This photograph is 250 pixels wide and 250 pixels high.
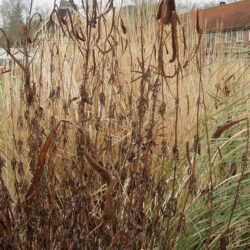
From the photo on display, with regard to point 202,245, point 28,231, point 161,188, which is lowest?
point 202,245

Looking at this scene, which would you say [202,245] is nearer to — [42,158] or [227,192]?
[227,192]

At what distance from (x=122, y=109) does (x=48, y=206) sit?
0.93 meters

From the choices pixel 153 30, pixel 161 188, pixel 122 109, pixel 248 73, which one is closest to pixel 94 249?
pixel 161 188

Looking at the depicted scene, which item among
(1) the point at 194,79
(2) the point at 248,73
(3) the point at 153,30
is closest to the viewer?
(2) the point at 248,73

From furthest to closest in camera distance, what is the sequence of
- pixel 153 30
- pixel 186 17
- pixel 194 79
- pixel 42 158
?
pixel 186 17 → pixel 153 30 → pixel 194 79 → pixel 42 158

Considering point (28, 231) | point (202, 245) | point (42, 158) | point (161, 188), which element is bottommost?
point (202, 245)

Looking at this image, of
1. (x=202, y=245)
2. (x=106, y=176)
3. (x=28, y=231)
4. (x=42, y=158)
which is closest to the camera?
(x=106, y=176)

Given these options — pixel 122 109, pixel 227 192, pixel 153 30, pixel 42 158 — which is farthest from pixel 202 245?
pixel 153 30

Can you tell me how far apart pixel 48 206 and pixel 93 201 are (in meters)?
0.25

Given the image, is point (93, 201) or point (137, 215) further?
point (93, 201)

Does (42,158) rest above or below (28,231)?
above

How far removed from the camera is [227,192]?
188cm

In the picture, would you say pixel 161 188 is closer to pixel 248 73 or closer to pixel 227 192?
pixel 227 192

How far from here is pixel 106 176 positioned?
1105 millimetres
